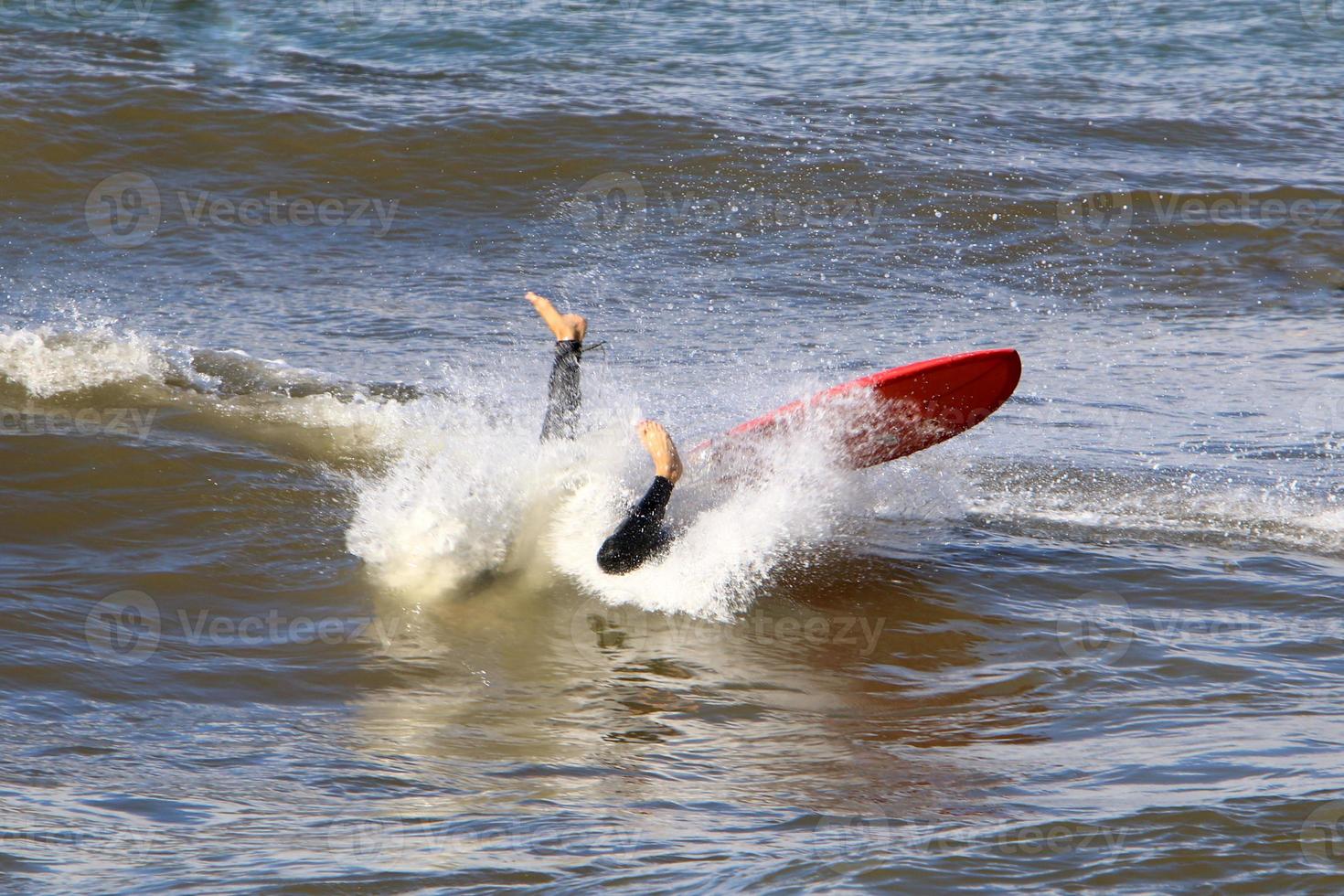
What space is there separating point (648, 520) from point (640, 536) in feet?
0.37

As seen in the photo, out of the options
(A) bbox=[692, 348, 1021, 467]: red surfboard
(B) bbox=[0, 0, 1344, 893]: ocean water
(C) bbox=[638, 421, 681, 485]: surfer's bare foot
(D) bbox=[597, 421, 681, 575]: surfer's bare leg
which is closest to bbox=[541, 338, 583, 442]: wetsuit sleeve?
(B) bbox=[0, 0, 1344, 893]: ocean water

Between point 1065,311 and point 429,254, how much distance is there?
5.48 metres

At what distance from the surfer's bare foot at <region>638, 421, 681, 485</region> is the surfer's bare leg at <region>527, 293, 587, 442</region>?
112 centimetres

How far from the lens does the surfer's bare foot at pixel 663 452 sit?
561cm

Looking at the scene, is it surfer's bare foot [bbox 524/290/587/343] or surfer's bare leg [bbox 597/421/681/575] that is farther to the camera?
surfer's bare foot [bbox 524/290/587/343]

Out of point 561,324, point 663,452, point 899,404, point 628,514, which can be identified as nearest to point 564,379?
point 561,324

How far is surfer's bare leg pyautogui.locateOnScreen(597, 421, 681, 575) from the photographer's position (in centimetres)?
562

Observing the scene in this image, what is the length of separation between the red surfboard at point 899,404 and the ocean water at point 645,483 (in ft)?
0.57

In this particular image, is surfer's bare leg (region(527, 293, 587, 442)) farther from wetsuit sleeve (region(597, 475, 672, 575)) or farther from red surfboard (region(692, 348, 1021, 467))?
wetsuit sleeve (region(597, 475, 672, 575))

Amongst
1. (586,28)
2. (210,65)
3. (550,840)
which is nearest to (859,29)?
(586,28)

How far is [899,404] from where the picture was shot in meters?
6.66

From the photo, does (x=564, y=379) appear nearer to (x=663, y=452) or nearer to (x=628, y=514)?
(x=628, y=514)

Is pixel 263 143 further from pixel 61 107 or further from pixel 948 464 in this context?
pixel 948 464

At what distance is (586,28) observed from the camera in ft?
59.7
